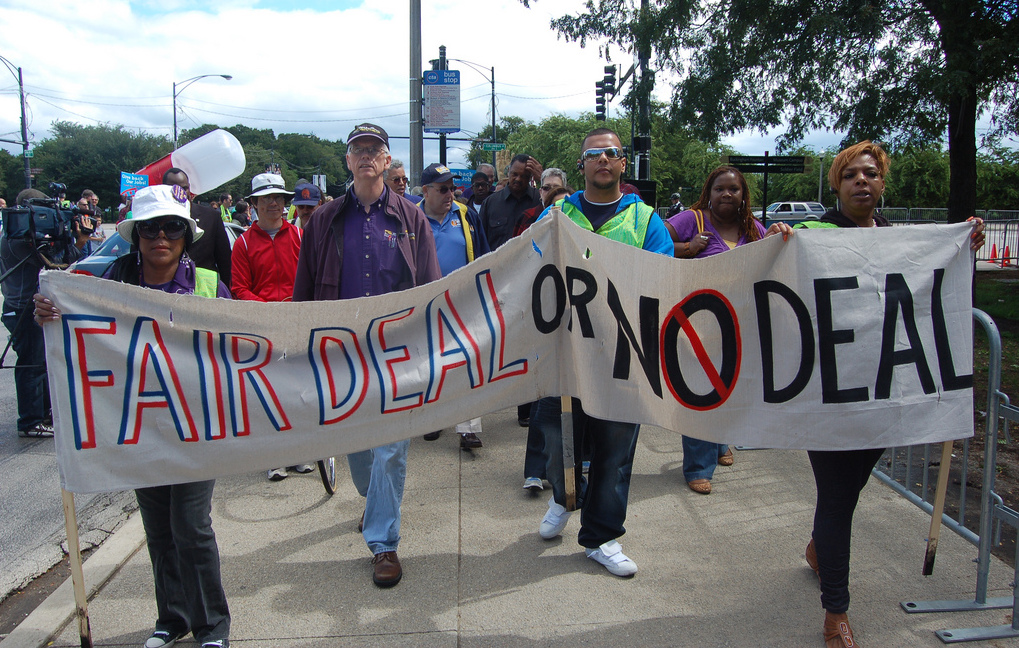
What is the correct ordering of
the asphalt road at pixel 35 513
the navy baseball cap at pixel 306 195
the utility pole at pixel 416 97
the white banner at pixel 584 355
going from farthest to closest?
the utility pole at pixel 416 97 < the navy baseball cap at pixel 306 195 < the asphalt road at pixel 35 513 < the white banner at pixel 584 355

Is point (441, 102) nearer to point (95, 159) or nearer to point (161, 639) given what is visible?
point (161, 639)

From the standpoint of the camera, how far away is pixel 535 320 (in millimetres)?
3314

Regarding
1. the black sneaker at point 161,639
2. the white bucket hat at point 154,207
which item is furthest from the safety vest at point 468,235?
the black sneaker at point 161,639

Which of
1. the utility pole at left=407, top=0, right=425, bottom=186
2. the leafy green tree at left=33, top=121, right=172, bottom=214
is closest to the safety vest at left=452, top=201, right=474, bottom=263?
the utility pole at left=407, top=0, right=425, bottom=186

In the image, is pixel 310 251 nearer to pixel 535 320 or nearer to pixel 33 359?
pixel 535 320

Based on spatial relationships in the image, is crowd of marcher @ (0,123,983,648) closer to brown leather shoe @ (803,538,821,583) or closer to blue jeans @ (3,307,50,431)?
brown leather shoe @ (803,538,821,583)

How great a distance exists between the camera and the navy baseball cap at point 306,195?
5.82m

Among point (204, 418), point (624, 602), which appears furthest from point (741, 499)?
point (204, 418)

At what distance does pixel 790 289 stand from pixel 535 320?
3.55ft

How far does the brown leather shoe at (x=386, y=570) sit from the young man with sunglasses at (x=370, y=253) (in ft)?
0.05

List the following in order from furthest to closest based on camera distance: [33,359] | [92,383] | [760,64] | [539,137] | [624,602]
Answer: [539,137] → [760,64] → [33,359] → [624,602] → [92,383]

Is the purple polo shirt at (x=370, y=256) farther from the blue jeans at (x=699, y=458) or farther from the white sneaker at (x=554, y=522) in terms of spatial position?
the blue jeans at (x=699, y=458)

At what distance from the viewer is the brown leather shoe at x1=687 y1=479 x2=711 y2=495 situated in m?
4.52

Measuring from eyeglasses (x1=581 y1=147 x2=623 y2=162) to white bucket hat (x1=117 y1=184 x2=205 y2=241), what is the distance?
70.8 inches
